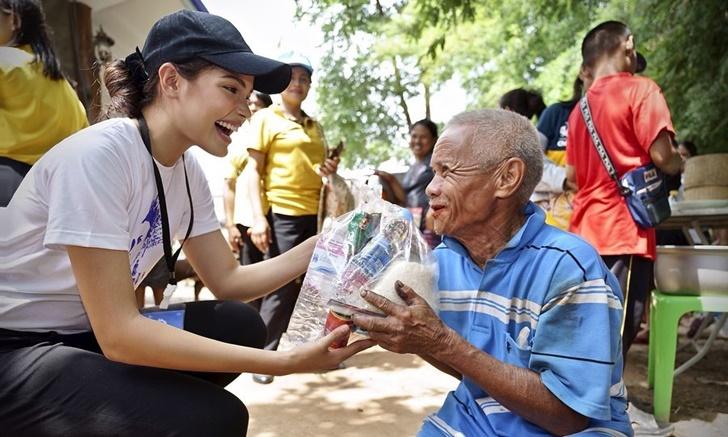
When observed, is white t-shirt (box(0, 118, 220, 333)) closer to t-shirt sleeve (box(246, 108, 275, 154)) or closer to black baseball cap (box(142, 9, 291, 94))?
black baseball cap (box(142, 9, 291, 94))

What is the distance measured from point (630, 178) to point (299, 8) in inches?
516

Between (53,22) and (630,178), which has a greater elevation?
(53,22)

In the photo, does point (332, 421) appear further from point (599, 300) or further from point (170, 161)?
point (599, 300)

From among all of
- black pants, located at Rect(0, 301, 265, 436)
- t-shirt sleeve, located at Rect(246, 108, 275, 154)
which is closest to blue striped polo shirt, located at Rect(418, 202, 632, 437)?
black pants, located at Rect(0, 301, 265, 436)

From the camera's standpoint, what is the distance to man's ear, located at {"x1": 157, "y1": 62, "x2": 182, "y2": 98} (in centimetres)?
184

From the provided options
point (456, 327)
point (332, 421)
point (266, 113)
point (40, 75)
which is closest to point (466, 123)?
point (456, 327)

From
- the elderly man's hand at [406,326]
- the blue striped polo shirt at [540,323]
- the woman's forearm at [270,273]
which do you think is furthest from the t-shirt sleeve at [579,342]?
the woman's forearm at [270,273]

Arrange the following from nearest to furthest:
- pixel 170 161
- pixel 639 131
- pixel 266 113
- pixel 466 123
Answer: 1. pixel 466 123
2. pixel 170 161
3. pixel 639 131
4. pixel 266 113

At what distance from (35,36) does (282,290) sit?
2.30 m

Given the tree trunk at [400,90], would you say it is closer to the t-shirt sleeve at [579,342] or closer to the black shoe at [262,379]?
the black shoe at [262,379]

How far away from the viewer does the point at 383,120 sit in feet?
61.6

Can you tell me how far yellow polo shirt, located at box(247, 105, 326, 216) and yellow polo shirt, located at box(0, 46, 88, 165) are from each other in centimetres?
169

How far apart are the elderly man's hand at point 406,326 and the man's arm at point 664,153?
2.24 m

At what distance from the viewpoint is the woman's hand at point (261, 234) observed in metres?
4.26
